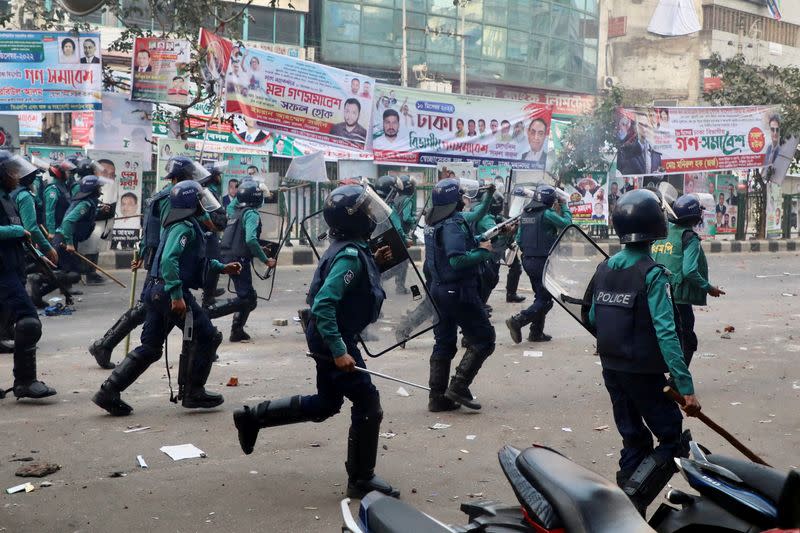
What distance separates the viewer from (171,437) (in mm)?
6059

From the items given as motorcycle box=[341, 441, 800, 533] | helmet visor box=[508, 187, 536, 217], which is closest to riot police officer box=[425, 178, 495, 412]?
motorcycle box=[341, 441, 800, 533]

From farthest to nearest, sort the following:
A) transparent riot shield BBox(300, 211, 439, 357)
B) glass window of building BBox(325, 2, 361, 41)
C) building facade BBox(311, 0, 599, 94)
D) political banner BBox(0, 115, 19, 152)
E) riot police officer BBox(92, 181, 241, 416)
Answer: building facade BBox(311, 0, 599, 94), glass window of building BBox(325, 2, 361, 41), political banner BBox(0, 115, 19, 152), riot police officer BBox(92, 181, 241, 416), transparent riot shield BBox(300, 211, 439, 357)

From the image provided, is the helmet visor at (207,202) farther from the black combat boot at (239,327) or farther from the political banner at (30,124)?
the political banner at (30,124)

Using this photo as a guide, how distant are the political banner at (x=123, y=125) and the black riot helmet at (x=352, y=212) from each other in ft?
41.1

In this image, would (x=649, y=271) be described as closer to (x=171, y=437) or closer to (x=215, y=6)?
(x=171, y=437)

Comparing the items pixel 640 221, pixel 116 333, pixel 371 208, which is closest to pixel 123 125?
pixel 116 333

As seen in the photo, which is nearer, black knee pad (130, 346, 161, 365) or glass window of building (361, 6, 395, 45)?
black knee pad (130, 346, 161, 365)

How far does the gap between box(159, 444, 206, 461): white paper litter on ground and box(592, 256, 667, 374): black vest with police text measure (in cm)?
252

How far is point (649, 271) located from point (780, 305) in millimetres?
9520

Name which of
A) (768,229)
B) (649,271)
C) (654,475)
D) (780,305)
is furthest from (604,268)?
(768,229)

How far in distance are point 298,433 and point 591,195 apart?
17.9 m

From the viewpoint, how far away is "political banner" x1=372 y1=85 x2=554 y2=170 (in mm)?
19406

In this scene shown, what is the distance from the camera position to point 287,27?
103 ft

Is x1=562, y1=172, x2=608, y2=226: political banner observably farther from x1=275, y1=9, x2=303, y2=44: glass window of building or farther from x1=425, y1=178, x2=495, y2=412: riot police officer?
x1=425, y1=178, x2=495, y2=412: riot police officer
